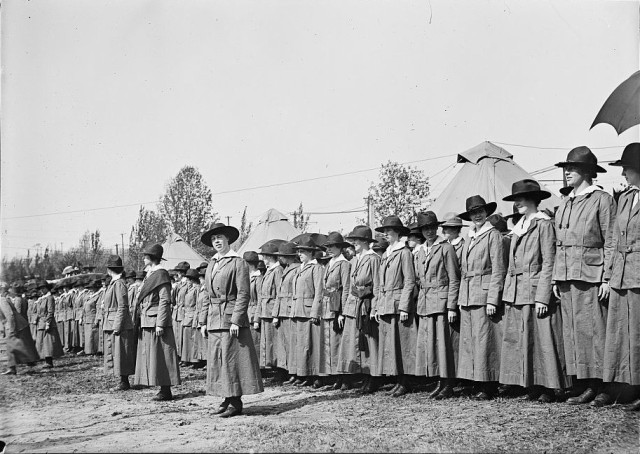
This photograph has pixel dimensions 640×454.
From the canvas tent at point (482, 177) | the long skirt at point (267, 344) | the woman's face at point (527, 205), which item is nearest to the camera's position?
the woman's face at point (527, 205)

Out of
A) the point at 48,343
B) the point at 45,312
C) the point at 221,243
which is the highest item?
the point at 221,243

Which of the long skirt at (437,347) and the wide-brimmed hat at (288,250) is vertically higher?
the wide-brimmed hat at (288,250)

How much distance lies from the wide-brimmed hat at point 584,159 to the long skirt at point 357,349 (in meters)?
3.84

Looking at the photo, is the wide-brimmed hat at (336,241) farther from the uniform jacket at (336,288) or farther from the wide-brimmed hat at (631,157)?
the wide-brimmed hat at (631,157)

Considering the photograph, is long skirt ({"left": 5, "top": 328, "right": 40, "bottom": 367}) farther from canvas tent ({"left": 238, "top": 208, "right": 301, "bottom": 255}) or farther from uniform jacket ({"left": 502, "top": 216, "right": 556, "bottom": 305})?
canvas tent ({"left": 238, "top": 208, "right": 301, "bottom": 255})

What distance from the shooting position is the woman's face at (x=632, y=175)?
6.77 metres

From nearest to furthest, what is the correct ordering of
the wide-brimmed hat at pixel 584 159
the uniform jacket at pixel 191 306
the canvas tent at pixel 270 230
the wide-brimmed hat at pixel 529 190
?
1. the wide-brimmed hat at pixel 584 159
2. the wide-brimmed hat at pixel 529 190
3. the uniform jacket at pixel 191 306
4. the canvas tent at pixel 270 230

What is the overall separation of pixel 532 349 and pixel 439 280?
5.33 ft

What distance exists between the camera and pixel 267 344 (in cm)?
1226

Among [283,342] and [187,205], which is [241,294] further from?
[187,205]

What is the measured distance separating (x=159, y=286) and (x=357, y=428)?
4406 millimetres

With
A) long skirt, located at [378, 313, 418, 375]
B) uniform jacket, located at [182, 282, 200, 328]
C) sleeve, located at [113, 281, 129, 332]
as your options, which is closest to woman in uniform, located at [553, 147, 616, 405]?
long skirt, located at [378, 313, 418, 375]

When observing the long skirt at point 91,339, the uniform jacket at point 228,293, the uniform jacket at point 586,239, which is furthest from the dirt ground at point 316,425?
the long skirt at point 91,339

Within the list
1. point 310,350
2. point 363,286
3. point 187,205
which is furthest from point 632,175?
point 187,205
